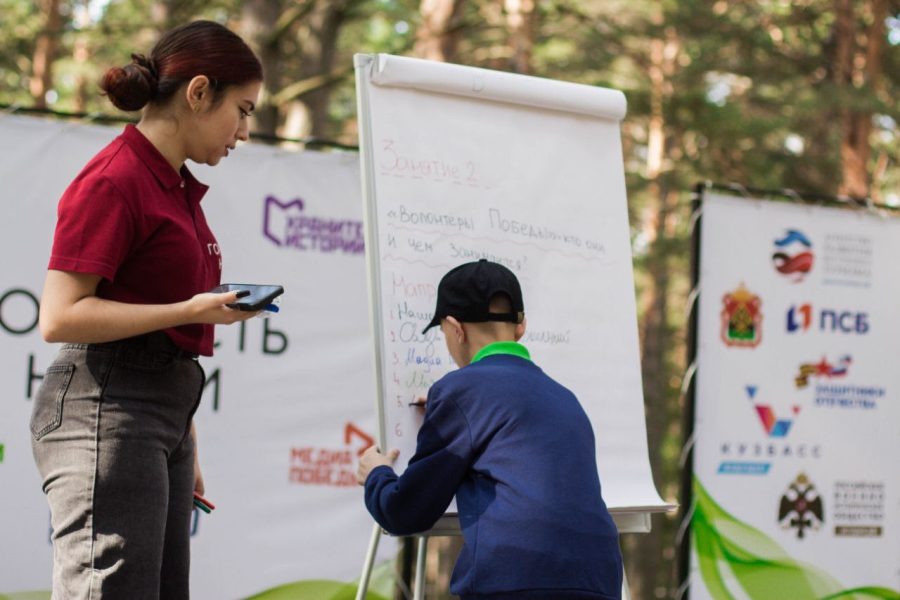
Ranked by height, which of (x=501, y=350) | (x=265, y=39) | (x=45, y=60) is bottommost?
(x=501, y=350)

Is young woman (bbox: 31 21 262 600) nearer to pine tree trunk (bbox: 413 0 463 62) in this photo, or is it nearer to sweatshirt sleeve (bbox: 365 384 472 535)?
sweatshirt sleeve (bbox: 365 384 472 535)

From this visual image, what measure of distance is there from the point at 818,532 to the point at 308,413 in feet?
6.89

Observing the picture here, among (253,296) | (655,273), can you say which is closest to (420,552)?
(253,296)

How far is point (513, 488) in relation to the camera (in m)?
2.14

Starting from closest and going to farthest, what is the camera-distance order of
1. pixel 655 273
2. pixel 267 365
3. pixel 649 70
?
pixel 267 365, pixel 649 70, pixel 655 273

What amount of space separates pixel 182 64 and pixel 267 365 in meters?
1.94

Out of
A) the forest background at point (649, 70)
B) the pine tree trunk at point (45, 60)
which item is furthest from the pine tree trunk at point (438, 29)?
the pine tree trunk at point (45, 60)

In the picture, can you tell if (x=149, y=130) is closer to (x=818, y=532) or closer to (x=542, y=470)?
Result: (x=542, y=470)

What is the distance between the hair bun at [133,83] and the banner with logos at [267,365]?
5.77 ft

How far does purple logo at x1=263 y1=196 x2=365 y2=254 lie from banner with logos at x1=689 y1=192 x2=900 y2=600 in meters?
1.37

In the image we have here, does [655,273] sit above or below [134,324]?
above

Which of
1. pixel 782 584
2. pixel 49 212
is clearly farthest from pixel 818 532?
pixel 49 212

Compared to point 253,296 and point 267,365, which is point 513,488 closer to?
point 253,296

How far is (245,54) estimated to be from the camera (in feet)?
6.56
